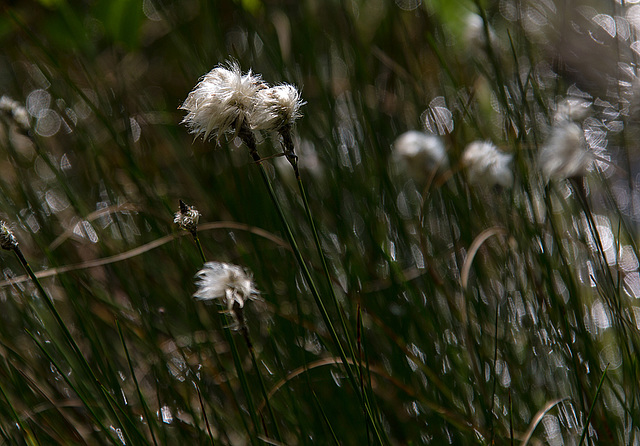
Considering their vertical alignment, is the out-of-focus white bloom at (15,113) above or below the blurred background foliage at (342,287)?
above

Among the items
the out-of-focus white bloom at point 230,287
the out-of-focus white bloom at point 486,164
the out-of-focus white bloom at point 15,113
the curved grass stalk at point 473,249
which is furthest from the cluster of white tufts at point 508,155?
the out-of-focus white bloom at point 15,113

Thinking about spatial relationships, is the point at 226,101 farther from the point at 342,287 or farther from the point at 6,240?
the point at 342,287

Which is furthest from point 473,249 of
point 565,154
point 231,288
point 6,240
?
point 6,240

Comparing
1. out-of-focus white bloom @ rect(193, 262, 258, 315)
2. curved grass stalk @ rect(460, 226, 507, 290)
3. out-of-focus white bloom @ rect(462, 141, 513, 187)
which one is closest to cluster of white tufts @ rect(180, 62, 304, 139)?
out-of-focus white bloom @ rect(193, 262, 258, 315)

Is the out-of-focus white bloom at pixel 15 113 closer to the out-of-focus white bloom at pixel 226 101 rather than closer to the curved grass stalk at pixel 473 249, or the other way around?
the out-of-focus white bloom at pixel 226 101

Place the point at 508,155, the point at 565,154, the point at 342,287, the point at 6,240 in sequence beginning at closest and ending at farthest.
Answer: the point at 6,240 < the point at 565,154 < the point at 342,287 < the point at 508,155

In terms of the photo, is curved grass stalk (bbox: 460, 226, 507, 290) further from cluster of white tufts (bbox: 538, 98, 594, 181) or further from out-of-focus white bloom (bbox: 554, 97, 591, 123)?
out-of-focus white bloom (bbox: 554, 97, 591, 123)
